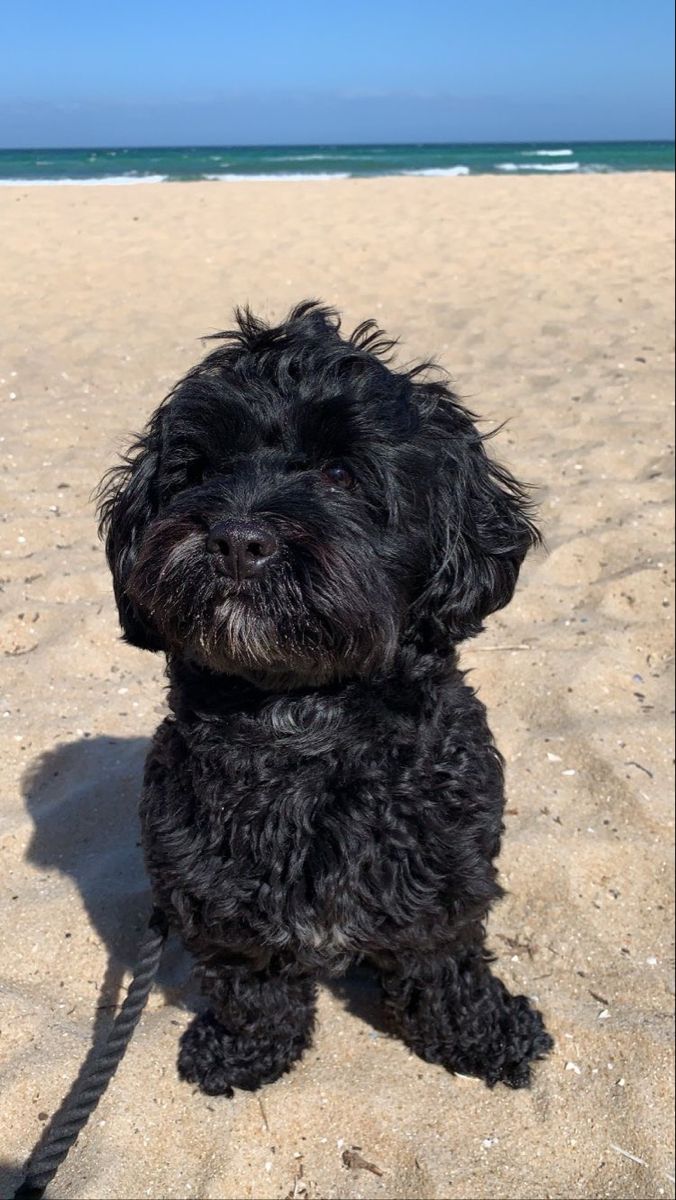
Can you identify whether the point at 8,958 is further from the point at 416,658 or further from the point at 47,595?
the point at 47,595

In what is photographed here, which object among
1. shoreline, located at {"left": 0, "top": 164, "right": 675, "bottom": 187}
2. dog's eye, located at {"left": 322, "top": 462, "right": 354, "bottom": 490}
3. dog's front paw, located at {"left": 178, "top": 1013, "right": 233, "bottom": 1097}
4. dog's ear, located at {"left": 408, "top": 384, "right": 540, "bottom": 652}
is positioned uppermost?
shoreline, located at {"left": 0, "top": 164, "right": 675, "bottom": 187}

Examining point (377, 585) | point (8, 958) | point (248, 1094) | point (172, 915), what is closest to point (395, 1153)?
point (248, 1094)

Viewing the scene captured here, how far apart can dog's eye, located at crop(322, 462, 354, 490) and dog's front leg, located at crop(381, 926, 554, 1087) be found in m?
1.24

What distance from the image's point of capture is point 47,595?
4.01 metres

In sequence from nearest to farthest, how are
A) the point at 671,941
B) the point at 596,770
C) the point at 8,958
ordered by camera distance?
the point at 8,958, the point at 671,941, the point at 596,770

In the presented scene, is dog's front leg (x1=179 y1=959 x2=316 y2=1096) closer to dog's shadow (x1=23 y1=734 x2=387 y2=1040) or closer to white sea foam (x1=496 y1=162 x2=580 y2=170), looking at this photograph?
dog's shadow (x1=23 y1=734 x2=387 y2=1040)

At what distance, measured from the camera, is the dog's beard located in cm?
179

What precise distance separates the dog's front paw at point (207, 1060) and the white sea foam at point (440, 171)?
2712cm

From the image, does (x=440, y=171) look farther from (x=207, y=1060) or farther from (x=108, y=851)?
(x=207, y=1060)

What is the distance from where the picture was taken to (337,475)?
202 centimetres

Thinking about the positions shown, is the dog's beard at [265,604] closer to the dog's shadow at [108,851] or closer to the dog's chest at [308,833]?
the dog's chest at [308,833]

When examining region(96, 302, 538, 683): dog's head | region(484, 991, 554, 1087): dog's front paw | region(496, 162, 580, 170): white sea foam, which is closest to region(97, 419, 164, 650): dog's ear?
region(96, 302, 538, 683): dog's head

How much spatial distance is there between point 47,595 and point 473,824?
97.5 inches

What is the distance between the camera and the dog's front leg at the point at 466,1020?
2.47 m
